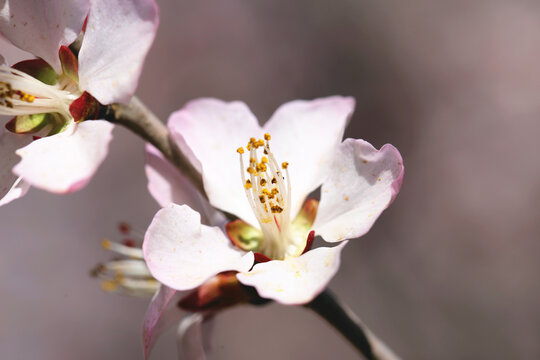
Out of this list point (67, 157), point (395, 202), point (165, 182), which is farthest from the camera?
point (395, 202)

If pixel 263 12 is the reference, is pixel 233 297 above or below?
above

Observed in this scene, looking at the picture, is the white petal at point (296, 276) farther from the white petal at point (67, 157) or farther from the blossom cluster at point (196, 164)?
the white petal at point (67, 157)

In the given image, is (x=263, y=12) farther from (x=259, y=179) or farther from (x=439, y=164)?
(x=259, y=179)

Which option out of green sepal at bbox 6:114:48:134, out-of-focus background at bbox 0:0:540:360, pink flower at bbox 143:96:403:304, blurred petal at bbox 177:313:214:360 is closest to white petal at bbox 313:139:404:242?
pink flower at bbox 143:96:403:304

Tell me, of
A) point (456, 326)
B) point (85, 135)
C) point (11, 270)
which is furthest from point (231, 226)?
point (11, 270)

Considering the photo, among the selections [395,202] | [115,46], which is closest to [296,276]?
[115,46]

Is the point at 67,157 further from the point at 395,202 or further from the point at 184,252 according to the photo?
the point at 395,202
